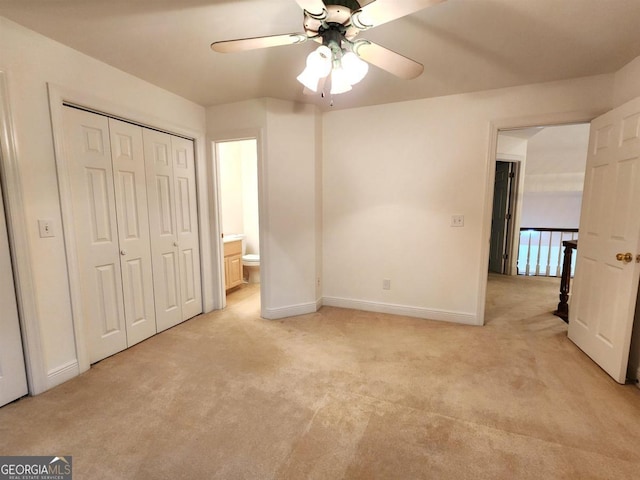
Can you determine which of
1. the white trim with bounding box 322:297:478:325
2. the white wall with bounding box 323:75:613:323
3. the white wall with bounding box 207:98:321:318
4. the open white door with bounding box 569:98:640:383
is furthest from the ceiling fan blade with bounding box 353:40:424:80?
the white trim with bounding box 322:297:478:325

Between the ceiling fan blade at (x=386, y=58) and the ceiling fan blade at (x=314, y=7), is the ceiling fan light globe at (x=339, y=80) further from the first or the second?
the ceiling fan blade at (x=314, y=7)

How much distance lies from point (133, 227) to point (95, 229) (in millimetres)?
290

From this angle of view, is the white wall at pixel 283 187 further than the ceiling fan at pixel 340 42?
Yes

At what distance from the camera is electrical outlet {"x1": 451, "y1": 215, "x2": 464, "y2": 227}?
286 centimetres

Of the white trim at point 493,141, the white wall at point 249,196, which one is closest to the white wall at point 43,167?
the white wall at point 249,196

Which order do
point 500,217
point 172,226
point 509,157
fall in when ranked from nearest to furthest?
point 172,226 → point 509,157 → point 500,217

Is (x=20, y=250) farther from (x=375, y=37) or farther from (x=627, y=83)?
(x=627, y=83)

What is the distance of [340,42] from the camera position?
1.42 metres

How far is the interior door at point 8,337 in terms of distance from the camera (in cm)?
171

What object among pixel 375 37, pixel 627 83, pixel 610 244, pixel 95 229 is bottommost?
pixel 610 244

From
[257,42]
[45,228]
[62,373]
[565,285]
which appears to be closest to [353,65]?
[257,42]

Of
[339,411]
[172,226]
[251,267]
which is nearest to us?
[339,411]

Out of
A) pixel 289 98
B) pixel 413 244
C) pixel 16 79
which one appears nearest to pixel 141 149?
pixel 16 79

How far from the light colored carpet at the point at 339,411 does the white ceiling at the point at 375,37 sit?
7.35 feet
